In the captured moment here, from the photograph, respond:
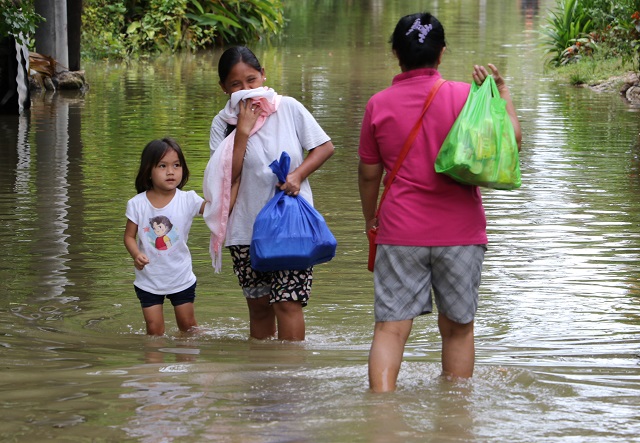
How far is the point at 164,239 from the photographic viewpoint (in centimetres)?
596

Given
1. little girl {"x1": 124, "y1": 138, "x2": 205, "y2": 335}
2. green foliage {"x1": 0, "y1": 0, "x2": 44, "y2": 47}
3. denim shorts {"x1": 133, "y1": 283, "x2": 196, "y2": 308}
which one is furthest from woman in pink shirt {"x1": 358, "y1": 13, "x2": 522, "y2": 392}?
green foliage {"x1": 0, "y1": 0, "x2": 44, "y2": 47}

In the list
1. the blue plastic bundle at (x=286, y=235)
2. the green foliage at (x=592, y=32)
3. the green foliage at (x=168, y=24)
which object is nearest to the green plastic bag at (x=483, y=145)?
the blue plastic bundle at (x=286, y=235)

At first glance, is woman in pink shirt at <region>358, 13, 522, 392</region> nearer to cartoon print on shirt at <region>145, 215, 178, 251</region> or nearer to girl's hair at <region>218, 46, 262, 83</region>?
girl's hair at <region>218, 46, 262, 83</region>

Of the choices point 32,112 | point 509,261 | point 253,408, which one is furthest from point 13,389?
point 32,112

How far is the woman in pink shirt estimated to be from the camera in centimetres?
458

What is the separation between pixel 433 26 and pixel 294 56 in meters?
22.8

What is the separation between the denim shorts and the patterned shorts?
42 centimetres

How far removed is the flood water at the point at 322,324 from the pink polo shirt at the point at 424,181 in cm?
63

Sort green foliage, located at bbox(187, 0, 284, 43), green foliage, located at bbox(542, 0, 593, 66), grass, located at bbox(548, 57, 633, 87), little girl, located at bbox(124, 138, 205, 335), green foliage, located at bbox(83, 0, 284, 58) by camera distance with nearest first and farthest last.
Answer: little girl, located at bbox(124, 138, 205, 335), grass, located at bbox(548, 57, 633, 87), green foliage, located at bbox(542, 0, 593, 66), green foliage, located at bbox(83, 0, 284, 58), green foliage, located at bbox(187, 0, 284, 43)

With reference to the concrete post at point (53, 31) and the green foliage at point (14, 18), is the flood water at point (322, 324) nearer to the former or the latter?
the green foliage at point (14, 18)

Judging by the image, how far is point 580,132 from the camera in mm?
14906

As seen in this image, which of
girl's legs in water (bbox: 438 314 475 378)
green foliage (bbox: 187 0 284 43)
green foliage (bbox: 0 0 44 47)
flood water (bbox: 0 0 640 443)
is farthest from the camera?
green foliage (bbox: 187 0 284 43)

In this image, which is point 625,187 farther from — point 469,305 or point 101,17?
point 101,17

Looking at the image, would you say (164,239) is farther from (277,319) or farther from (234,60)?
(234,60)
